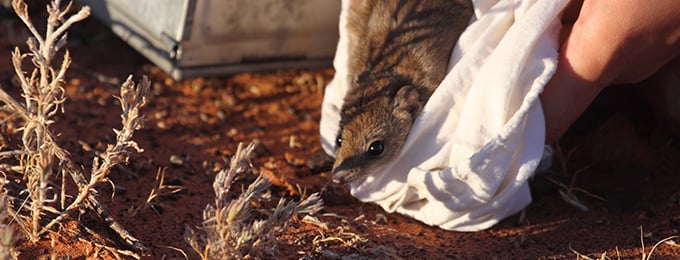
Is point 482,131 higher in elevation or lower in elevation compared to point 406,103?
higher

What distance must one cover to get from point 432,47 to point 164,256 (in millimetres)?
1655

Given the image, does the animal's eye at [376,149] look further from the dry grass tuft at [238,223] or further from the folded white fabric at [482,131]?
the dry grass tuft at [238,223]

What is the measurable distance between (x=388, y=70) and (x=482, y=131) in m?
0.79

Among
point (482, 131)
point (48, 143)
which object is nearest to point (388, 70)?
point (482, 131)

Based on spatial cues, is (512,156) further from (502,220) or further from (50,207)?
(50,207)

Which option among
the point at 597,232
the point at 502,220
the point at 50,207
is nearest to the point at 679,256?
the point at 597,232

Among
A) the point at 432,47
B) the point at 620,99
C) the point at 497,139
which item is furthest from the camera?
the point at 620,99

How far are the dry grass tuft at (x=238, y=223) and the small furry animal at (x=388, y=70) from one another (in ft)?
3.03

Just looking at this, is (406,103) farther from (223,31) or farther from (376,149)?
(223,31)

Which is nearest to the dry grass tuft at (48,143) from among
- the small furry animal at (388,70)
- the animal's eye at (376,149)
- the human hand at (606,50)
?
the small furry animal at (388,70)

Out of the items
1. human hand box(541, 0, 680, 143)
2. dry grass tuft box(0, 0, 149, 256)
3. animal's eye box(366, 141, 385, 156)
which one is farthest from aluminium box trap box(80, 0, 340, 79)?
human hand box(541, 0, 680, 143)

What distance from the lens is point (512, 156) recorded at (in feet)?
12.5

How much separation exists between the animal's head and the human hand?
63 centimetres

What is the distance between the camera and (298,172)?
14.6ft
